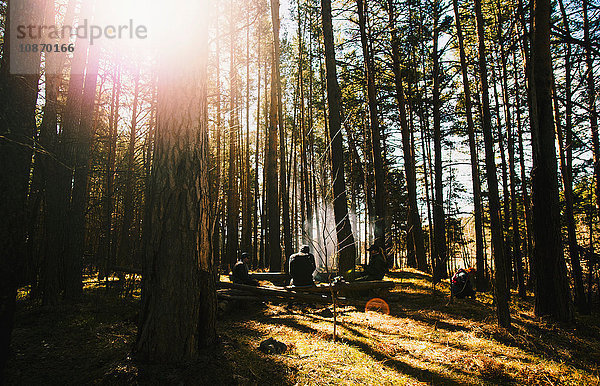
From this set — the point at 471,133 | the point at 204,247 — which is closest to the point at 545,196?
the point at 471,133

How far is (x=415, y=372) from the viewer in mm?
3148

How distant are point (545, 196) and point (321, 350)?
16.5 feet

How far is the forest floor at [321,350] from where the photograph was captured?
2.57 m

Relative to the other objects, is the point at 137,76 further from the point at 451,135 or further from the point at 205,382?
the point at 451,135

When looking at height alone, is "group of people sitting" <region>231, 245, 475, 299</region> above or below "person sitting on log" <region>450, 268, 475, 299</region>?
above

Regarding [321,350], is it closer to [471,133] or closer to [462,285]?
[471,133]

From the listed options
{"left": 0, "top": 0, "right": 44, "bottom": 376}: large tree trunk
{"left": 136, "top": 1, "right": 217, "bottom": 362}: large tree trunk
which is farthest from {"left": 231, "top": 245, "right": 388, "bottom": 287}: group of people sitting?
{"left": 0, "top": 0, "right": 44, "bottom": 376}: large tree trunk

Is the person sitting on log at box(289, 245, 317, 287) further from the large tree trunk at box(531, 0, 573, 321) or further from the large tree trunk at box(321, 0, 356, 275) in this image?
the large tree trunk at box(531, 0, 573, 321)

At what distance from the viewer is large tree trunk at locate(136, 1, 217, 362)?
253 cm

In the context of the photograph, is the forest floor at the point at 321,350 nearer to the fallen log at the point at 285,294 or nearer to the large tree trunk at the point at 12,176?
the fallen log at the point at 285,294

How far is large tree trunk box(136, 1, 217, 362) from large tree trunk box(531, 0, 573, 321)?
5859 mm

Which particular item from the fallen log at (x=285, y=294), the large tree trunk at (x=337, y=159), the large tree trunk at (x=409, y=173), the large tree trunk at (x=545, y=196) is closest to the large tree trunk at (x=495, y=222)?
the large tree trunk at (x=545, y=196)

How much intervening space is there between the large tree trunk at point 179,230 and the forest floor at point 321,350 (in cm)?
Result: 26

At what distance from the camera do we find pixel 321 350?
361cm
